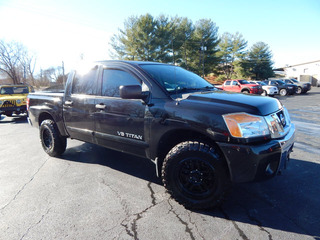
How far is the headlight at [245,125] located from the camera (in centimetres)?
207

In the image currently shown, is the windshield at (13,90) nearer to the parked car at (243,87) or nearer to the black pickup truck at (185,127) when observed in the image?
the black pickup truck at (185,127)

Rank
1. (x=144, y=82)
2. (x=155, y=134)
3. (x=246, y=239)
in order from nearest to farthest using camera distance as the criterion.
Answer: (x=246, y=239) → (x=155, y=134) → (x=144, y=82)

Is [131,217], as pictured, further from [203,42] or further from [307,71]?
[307,71]

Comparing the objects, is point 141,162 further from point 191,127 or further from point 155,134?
point 191,127

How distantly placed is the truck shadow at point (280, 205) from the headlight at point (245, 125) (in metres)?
0.93

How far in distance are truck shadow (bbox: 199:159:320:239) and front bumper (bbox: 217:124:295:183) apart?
48 centimetres

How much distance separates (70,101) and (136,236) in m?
2.56

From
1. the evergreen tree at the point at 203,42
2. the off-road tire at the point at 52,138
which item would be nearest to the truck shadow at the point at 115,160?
the off-road tire at the point at 52,138

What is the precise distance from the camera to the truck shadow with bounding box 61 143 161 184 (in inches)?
137

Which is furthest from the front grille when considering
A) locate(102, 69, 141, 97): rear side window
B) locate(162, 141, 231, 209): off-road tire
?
locate(162, 141, 231, 209): off-road tire

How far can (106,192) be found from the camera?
113 inches

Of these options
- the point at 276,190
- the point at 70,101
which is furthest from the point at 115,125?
the point at 276,190

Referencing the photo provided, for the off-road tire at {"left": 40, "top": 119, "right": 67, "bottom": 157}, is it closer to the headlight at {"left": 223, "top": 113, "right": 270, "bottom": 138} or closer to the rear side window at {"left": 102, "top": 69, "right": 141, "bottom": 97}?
the rear side window at {"left": 102, "top": 69, "right": 141, "bottom": 97}

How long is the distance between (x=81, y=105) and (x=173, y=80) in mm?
1582
